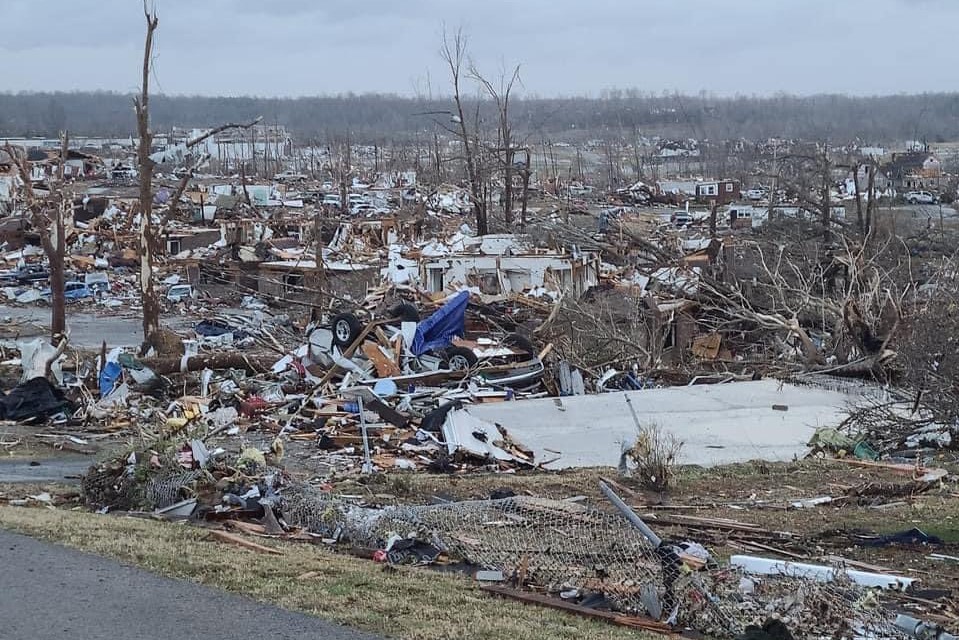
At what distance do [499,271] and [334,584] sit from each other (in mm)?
19465

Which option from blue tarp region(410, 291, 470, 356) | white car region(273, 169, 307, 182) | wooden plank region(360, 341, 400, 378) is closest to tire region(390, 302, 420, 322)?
blue tarp region(410, 291, 470, 356)

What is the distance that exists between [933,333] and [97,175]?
8108 centimetres

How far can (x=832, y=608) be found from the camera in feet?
20.3

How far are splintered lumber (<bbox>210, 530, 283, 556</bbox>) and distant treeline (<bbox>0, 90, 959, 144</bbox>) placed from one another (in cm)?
12293

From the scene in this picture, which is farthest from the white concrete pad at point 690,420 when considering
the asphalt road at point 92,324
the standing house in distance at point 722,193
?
the standing house in distance at point 722,193

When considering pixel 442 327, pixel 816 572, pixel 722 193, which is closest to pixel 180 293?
pixel 442 327

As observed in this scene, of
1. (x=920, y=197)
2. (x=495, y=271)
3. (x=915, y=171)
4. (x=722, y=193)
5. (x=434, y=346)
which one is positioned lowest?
(x=434, y=346)

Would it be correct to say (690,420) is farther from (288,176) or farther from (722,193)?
(288,176)

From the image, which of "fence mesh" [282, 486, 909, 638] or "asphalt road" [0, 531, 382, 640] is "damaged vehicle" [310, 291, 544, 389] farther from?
"asphalt road" [0, 531, 382, 640]

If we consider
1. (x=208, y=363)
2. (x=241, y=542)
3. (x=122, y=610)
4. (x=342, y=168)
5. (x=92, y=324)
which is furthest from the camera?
(x=342, y=168)

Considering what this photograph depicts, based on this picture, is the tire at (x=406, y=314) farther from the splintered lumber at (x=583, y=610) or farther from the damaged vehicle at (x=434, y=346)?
the splintered lumber at (x=583, y=610)

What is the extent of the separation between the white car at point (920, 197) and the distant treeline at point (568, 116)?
59005mm

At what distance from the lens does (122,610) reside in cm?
605

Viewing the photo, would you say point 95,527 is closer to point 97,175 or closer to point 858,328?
point 858,328
